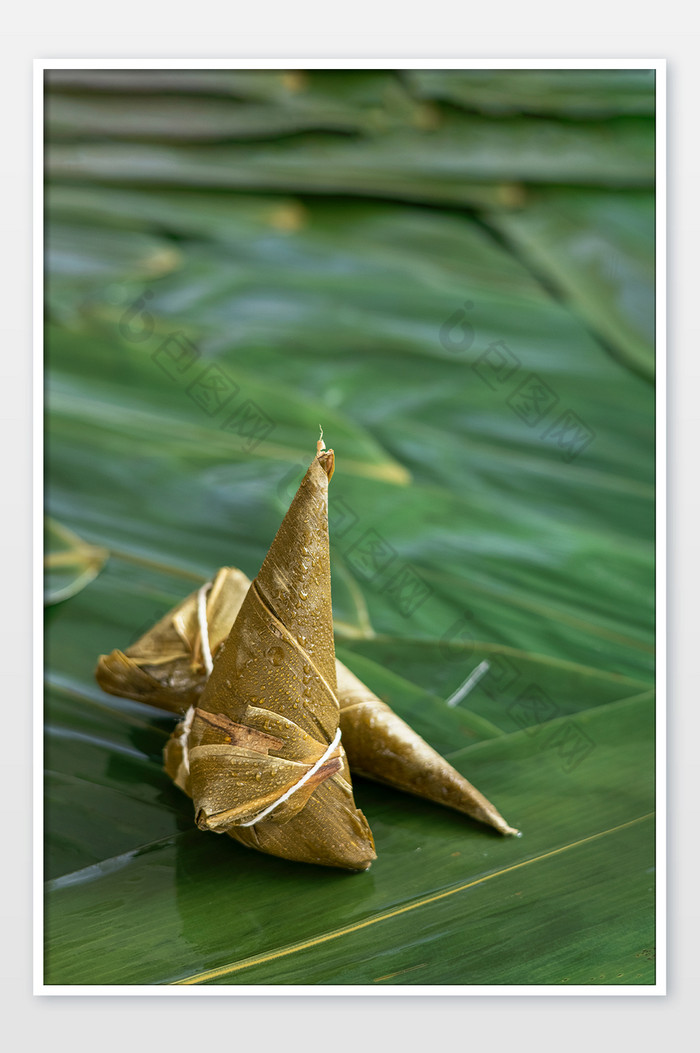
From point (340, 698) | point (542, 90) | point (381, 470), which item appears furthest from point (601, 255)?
point (340, 698)

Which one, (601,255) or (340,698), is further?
(601,255)

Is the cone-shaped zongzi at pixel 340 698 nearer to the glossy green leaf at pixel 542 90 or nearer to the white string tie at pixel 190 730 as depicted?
the white string tie at pixel 190 730

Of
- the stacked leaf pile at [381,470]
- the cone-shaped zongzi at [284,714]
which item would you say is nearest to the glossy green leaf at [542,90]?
the stacked leaf pile at [381,470]

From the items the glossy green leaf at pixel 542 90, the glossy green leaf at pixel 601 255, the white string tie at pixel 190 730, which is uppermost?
the glossy green leaf at pixel 542 90

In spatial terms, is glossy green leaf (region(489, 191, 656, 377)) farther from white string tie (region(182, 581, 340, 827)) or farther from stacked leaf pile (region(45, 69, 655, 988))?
white string tie (region(182, 581, 340, 827))

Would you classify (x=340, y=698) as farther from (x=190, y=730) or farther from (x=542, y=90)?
(x=542, y=90)
